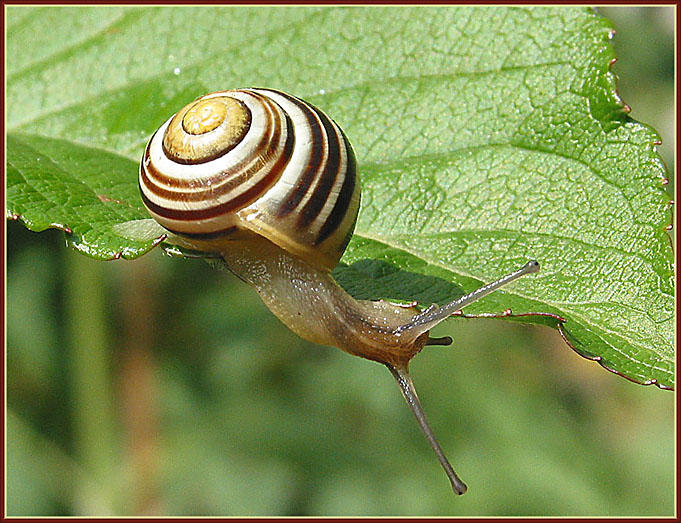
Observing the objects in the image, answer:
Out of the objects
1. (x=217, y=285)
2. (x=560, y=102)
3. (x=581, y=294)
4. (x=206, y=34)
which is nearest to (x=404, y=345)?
(x=581, y=294)

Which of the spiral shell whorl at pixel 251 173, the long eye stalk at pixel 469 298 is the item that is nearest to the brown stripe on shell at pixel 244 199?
the spiral shell whorl at pixel 251 173

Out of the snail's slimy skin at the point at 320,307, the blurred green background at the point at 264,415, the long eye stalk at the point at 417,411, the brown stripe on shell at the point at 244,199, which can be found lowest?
the blurred green background at the point at 264,415

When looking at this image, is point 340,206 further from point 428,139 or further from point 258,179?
point 428,139

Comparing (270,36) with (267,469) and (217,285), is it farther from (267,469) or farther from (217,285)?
(267,469)

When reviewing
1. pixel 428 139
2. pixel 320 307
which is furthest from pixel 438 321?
pixel 428 139

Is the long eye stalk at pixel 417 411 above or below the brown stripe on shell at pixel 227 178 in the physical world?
below

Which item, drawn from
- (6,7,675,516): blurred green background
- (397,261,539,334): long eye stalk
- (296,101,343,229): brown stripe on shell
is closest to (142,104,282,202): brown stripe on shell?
(296,101,343,229): brown stripe on shell

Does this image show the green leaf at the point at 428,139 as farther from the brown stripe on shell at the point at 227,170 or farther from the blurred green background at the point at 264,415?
the blurred green background at the point at 264,415
